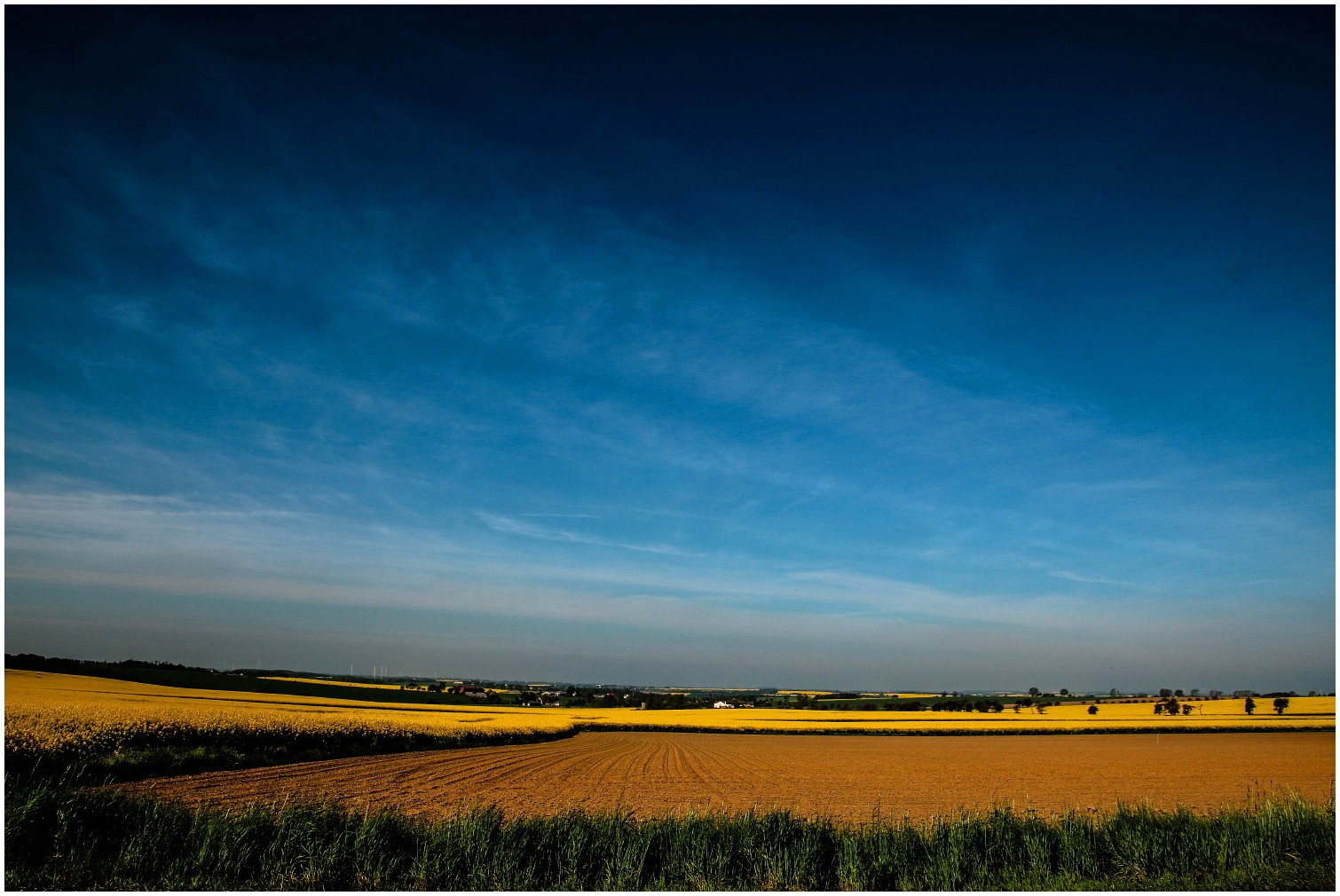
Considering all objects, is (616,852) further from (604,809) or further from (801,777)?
(801,777)

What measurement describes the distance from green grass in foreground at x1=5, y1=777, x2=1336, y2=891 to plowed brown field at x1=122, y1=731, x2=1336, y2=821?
17.7 feet

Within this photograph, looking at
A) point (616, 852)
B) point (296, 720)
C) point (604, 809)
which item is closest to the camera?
point (616, 852)

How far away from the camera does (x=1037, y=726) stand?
73.3 metres

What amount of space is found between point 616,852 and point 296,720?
2825cm

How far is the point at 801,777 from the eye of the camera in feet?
116

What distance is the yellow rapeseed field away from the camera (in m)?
23.8

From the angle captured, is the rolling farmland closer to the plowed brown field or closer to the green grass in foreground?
the green grass in foreground

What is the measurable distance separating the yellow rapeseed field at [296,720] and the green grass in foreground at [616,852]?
1375 centimetres

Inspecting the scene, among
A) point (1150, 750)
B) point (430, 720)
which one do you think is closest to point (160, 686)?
point (430, 720)

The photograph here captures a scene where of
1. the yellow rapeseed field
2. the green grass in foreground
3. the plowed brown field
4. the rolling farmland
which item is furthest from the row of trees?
the green grass in foreground

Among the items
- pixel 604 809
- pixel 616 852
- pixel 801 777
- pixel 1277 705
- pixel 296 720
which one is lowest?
pixel 1277 705

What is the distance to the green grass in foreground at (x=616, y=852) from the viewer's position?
10.5 m

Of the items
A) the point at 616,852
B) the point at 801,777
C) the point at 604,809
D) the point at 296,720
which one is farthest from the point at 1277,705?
the point at 616,852

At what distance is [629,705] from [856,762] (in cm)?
9125
